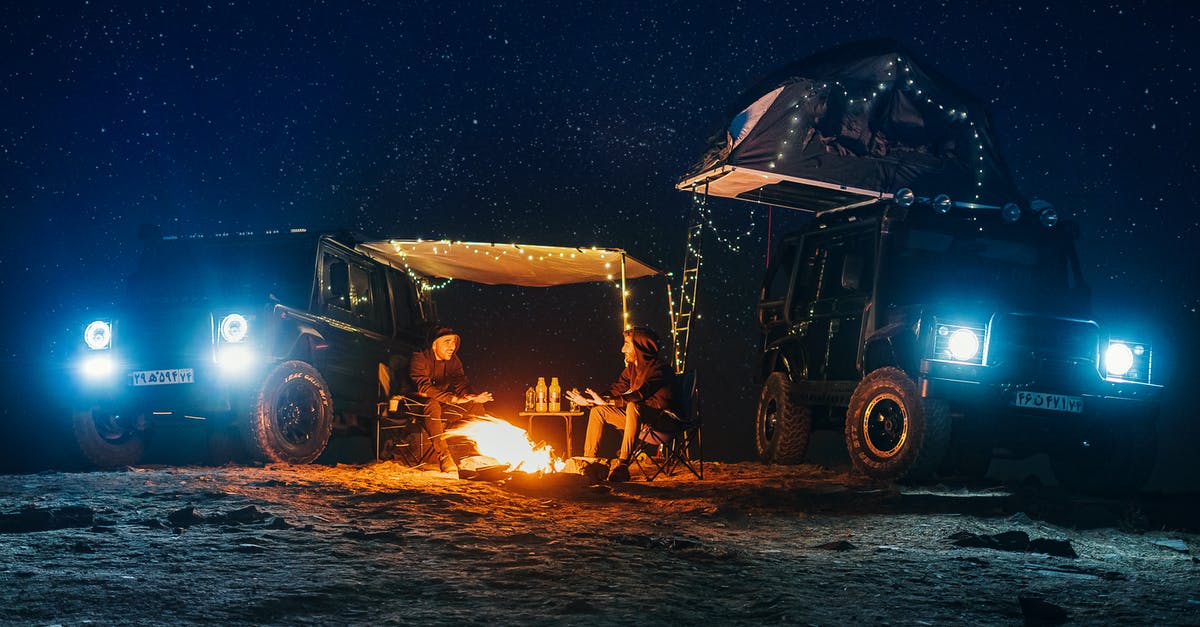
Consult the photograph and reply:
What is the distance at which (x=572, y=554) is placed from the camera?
4547 mm

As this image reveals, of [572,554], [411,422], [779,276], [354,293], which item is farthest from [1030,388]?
[354,293]

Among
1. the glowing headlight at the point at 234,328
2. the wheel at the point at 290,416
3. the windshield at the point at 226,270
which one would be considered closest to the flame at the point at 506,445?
the wheel at the point at 290,416

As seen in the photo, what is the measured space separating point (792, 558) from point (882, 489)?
2.89 meters

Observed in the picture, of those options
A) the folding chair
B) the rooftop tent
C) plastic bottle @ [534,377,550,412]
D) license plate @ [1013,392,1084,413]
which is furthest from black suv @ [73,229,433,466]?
license plate @ [1013,392,1084,413]

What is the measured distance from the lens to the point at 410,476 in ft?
27.4

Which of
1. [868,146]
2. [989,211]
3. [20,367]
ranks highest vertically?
[868,146]

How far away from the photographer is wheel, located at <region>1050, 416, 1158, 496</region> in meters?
7.95

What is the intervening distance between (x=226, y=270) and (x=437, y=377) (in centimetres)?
216

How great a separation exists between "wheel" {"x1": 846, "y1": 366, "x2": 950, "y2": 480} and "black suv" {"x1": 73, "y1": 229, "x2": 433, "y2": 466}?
4516mm

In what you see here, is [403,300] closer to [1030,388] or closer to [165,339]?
[165,339]

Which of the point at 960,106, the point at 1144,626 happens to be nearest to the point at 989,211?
the point at 960,106

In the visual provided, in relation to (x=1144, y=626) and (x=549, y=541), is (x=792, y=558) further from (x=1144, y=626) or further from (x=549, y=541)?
(x=1144, y=626)

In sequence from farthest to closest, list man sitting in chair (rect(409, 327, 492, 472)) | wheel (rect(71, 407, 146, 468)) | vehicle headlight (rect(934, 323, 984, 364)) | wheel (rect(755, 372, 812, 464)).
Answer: wheel (rect(755, 372, 812, 464))
man sitting in chair (rect(409, 327, 492, 472))
wheel (rect(71, 407, 146, 468))
vehicle headlight (rect(934, 323, 984, 364))

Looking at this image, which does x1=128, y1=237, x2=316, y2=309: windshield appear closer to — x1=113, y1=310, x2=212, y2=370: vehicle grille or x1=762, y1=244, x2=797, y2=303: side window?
x1=113, y1=310, x2=212, y2=370: vehicle grille
